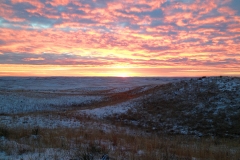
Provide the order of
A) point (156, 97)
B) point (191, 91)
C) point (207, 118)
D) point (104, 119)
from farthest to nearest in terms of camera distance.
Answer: point (156, 97)
point (191, 91)
point (104, 119)
point (207, 118)

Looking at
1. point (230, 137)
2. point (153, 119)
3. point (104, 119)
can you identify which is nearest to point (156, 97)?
point (153, 119)

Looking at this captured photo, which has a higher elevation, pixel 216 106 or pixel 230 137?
pixel 216 106

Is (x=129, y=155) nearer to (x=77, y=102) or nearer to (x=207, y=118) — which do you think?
(x=207, y=118)

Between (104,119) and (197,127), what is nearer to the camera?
(197,127)

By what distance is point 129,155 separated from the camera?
6.23 metres

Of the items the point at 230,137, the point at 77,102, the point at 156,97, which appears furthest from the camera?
the point at 77,102

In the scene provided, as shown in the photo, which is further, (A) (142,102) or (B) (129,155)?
(A) (142,102)

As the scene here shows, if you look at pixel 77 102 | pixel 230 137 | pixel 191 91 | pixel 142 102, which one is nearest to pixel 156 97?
pixel 142 102

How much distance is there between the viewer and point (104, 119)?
62.8 feet

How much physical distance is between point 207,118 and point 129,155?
12.1m

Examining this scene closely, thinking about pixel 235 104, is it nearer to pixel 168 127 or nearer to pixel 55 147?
pixel 168 127

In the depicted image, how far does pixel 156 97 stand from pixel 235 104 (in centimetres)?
885

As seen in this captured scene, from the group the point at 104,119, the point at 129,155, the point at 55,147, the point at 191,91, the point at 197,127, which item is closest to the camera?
the point at 129,155

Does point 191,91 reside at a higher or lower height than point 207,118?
higher
